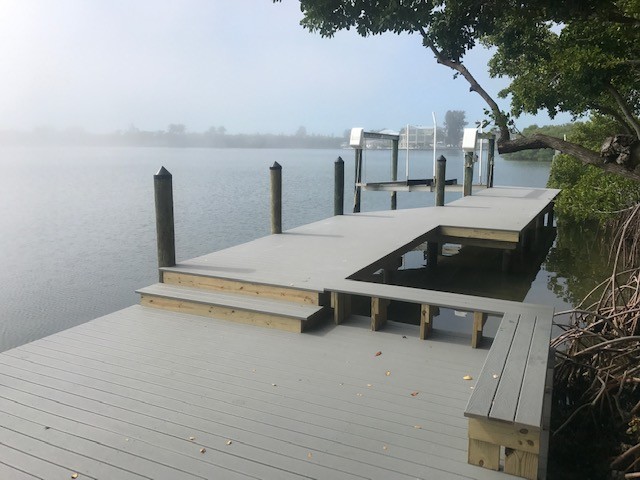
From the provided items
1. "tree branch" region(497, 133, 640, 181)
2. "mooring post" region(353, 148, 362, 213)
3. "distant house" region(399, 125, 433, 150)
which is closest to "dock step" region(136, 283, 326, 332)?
"tree branch" region(497, 133, 640, 181)

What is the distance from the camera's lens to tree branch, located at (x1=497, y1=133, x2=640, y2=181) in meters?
3.62

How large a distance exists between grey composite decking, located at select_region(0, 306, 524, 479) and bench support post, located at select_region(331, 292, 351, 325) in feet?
0.34

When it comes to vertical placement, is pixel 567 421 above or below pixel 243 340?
below

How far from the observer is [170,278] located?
5.54 m

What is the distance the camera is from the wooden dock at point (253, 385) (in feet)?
8.80

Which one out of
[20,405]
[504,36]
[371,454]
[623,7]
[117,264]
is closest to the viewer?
[371,454]

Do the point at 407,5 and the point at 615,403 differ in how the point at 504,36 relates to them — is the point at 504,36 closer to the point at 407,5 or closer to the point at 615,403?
the point at 407,5

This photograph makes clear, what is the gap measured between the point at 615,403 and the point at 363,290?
213cm

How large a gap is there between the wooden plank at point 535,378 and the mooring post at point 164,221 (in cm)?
363

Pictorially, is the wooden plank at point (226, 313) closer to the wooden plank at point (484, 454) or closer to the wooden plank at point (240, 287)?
the wooden plank at point (240, 287)

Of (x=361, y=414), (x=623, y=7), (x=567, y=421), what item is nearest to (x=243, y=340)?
(x=361, y=414)

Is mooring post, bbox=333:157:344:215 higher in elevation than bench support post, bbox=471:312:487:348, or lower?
higher

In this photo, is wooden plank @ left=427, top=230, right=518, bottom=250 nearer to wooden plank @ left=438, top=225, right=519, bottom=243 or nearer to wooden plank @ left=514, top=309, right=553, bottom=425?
wooden plank @ left=438, top=225, right=519, bottom=243

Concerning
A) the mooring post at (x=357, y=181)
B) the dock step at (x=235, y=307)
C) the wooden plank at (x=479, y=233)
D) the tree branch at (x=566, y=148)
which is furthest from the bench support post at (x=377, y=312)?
the mooring post at (x=357, y=181)
